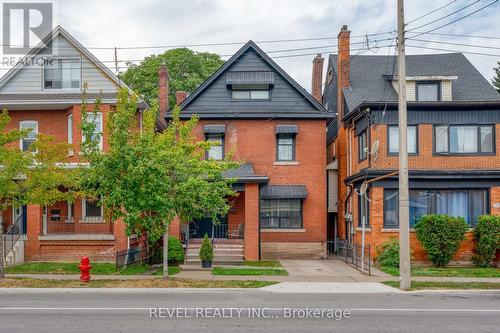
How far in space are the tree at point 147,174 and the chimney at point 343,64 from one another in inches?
508

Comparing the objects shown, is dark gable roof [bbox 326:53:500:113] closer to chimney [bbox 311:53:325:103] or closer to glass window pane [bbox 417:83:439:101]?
glass window pane [bbox 417:83:439:101]

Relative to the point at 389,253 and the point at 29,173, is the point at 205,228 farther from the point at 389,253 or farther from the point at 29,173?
the point at 29,173

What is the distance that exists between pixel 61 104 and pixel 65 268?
25.5 feet

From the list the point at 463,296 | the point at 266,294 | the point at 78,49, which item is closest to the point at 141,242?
the point at 78,49

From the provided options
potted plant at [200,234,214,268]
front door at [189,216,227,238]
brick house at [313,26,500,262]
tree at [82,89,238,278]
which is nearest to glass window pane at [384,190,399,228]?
brick house at [313,26,500,262]

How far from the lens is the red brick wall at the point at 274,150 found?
2917 centimetres

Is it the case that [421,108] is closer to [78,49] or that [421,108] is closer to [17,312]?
[78,49]

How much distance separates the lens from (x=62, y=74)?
2584cm

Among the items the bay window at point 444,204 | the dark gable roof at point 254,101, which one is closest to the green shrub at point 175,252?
the dark gable roof at point 254,101

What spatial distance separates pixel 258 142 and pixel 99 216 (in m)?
9.01

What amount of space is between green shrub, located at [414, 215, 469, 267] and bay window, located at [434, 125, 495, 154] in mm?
3343

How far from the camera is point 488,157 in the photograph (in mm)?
24328

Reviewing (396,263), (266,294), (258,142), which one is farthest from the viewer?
(258,142)

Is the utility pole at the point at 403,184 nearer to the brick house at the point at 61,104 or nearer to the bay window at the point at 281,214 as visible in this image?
the bay window at the point at 281,214
